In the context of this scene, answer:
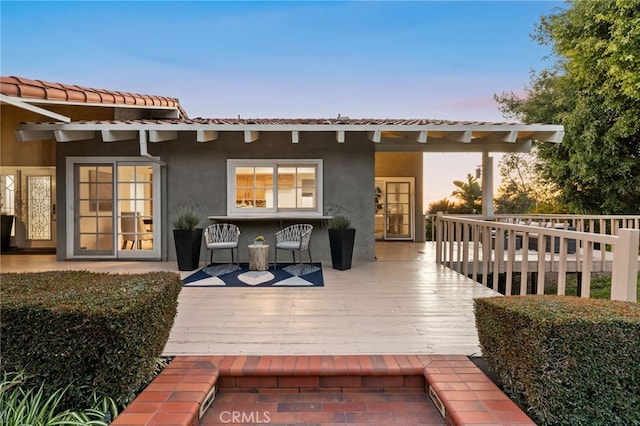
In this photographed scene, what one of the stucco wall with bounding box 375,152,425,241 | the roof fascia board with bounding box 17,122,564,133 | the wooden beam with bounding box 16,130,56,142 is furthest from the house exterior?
the stucco wall with bounding box 375,152,425,241

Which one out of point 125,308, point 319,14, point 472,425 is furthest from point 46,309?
point 319,14

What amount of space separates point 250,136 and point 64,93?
267 cm

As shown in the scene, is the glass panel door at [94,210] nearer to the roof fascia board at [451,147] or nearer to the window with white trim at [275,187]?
the window with white trim at [275,187]

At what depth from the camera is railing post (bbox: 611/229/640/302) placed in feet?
8.45

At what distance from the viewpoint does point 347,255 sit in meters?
6.13

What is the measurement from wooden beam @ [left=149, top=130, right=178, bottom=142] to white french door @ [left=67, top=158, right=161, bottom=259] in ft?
2.60

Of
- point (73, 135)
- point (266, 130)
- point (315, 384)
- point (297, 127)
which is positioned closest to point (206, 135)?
point (266, 130)

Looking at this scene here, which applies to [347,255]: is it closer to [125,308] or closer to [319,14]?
[125,308]

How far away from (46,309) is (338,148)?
5.68 metres

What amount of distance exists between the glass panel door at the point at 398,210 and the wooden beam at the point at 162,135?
6451mm

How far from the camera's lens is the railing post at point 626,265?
2574mm

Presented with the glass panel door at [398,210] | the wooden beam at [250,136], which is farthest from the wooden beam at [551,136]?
the wooden beam at [250,136]

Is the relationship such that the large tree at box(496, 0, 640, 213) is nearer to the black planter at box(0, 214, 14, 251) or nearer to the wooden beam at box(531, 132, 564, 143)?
the wooden beam at box(531, 132, 564, 143)

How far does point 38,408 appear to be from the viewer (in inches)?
74.5
